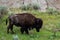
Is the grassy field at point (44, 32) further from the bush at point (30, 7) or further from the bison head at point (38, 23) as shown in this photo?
the bush at point (30, 7)

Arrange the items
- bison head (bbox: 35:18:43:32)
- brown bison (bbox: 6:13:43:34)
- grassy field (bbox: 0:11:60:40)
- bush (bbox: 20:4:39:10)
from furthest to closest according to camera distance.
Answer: bush (bbox: 20:4:39:10) < bison head (bbox: 35:18:43:32) < brown bison (bbox: 6:13:43:34) < grassy field (bbox: 0:11:60:40)

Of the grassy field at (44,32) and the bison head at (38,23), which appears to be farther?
the bison head at (38,23)

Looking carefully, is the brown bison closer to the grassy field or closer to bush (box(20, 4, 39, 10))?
the grassy field

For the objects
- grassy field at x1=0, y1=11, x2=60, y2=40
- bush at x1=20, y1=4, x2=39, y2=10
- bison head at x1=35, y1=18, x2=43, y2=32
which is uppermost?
bison head at x1=35, y1=18, x2=43, y2=32

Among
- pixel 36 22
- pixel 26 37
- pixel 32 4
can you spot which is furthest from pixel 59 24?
pixel 32 4

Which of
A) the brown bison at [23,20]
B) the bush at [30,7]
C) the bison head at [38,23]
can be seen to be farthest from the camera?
the bush at [30,7]

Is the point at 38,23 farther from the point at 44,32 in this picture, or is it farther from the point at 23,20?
the point at 44,32

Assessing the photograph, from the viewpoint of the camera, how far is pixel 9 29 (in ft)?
41.1

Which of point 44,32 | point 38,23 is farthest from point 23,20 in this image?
point 44,32

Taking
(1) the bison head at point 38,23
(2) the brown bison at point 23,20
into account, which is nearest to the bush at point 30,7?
(1) the bison head at point 38,23

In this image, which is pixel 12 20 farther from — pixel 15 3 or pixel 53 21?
pixel 15 3

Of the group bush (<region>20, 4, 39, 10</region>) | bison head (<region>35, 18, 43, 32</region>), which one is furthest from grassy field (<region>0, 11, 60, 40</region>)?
bush (<region>20, 4, 39, 10</region>)

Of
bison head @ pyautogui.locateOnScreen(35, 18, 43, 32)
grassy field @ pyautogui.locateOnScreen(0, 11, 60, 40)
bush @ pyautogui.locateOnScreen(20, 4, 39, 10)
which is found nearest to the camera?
grassy field @ pyautogui.locateOnScreen(0, 11, 60, 40)

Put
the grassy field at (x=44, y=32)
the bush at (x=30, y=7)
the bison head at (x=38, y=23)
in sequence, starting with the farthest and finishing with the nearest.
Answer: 1. the bush at (x=30, y=7)
2. the bison head at (x=38, y=23)
3. the grassy field at (x=44, y=32)
